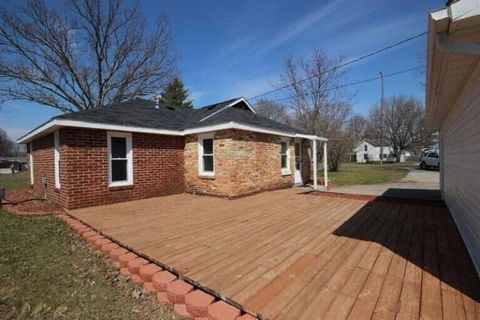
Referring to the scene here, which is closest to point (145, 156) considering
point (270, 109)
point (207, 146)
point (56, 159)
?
point (207, 146)

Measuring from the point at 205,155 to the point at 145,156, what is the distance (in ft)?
6.89

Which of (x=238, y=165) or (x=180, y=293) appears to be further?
(x=238, y=165)

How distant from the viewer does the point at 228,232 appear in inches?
177

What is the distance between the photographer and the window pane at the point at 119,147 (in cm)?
798

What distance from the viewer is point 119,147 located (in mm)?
8086

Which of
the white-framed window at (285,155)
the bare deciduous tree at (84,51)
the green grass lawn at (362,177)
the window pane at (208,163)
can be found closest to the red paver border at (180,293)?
the window pane at (208,163)

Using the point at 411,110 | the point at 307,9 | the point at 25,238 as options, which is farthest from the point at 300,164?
the point at 411,110

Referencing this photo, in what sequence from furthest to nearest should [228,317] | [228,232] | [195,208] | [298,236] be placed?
[195,208] → [228,232] → [298,236] → [228,317]

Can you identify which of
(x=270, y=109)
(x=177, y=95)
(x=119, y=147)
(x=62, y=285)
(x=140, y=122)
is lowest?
(x=62, y=285)

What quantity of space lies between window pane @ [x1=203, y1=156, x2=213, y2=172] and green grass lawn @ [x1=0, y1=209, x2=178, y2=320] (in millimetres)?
4908

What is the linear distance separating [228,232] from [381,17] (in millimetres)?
11567

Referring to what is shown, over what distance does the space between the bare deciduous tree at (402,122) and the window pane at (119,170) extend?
49871 mm

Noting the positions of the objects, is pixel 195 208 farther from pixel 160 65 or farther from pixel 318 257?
pixel 160 65

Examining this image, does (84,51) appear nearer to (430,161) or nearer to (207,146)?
(207,146)
